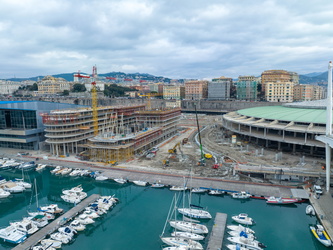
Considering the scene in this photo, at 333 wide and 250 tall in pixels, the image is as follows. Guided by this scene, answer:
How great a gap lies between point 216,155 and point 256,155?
10636 millimetres

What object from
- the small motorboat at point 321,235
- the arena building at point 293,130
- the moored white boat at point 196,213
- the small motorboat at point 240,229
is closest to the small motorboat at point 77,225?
the moored white boat at point 196,213

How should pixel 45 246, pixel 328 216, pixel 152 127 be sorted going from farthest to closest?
1. pixel 152 127
2. pixel 328 216
3. pixel 45 246

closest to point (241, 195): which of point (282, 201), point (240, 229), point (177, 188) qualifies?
point (282, 201)

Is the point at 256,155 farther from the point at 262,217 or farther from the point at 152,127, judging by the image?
the point at 152,127

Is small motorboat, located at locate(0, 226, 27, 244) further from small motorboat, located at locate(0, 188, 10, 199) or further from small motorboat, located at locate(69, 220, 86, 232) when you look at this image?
small motorboat, located at locate(0, 188, 10, 199)

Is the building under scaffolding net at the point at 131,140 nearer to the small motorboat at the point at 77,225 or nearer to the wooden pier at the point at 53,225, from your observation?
the wooden pier at the point at 53,225

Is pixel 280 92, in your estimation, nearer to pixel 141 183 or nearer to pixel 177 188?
pixel 177 188

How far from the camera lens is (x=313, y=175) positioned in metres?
47.5

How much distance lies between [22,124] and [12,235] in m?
51.7

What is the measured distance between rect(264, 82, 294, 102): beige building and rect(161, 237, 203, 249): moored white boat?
154701 millimetres

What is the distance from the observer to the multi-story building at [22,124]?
72.8m

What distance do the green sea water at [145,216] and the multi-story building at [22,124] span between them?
87.5 ft

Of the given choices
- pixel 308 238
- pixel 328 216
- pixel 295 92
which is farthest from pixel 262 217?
pixel 295 92

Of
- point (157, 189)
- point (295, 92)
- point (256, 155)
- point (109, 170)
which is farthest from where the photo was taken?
point (295, 92)
